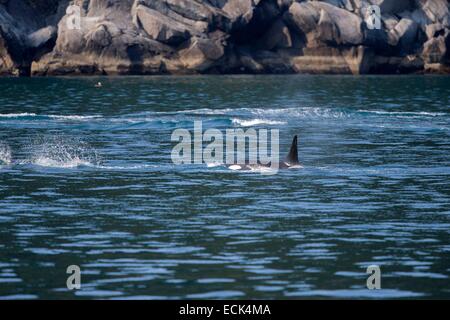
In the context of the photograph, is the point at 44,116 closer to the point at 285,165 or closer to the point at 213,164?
the point at 213,164

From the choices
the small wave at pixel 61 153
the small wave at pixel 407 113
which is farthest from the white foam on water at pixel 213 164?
the small wave at pixel 407 113

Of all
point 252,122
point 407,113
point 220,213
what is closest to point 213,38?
point 407,113

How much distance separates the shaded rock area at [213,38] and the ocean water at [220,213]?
2130 inches

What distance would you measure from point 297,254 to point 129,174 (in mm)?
13822

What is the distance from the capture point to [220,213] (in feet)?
92.8

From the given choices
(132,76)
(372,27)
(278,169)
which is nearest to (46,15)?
(132,76)

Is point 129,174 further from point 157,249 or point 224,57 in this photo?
point 224,57

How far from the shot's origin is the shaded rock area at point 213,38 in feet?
370

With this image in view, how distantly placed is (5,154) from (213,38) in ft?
242

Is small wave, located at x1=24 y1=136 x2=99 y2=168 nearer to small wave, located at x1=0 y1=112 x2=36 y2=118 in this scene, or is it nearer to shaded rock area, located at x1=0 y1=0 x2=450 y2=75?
small wave, located at x1=0 y1=112 x2=36 y2=118

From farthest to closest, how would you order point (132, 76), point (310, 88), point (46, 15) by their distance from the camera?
point (46, 15) → point (132, 76) → point (310, 88)
